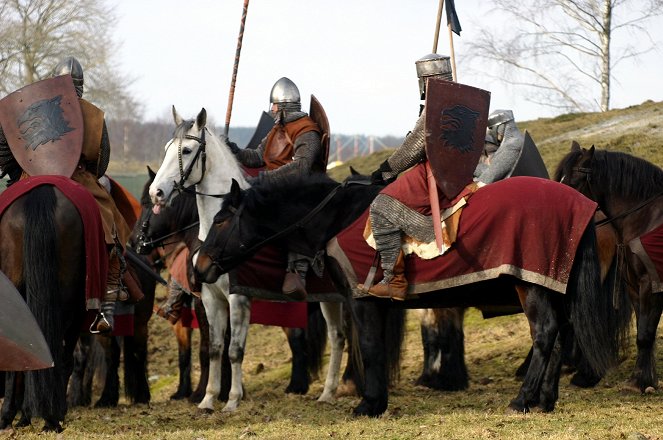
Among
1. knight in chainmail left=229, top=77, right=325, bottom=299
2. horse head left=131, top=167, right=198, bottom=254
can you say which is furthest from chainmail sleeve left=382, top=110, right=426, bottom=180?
horse head left=131, top=167, right=198, bottom=254

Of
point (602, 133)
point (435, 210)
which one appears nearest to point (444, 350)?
point (435, 210)

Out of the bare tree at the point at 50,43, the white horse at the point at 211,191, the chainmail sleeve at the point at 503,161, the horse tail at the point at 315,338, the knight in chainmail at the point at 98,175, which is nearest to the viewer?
the knight in chainmail at the point at 98,175

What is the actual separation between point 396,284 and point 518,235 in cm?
95

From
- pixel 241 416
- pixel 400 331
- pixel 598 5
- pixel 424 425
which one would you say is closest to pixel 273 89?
pixel 400 331

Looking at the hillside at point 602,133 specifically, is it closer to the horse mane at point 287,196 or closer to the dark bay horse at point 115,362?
the dark bay horse at point 115,362

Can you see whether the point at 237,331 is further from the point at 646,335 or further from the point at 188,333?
the point at 646,335

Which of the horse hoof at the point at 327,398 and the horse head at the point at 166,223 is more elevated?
the horse head at the point at 166,223

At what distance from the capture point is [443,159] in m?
7.86

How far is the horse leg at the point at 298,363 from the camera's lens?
36.8 feet

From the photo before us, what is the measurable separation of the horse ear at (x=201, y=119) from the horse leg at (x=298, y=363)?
2.82 m

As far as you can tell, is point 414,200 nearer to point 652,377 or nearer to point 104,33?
point 652,377

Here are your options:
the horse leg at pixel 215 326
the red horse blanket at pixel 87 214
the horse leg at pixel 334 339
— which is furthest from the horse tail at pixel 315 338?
the red horse blanket at pixel 87 214

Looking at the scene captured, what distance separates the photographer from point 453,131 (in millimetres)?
7961

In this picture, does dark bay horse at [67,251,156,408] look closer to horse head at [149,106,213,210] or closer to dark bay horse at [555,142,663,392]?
horse head at [149,106,213,210]
